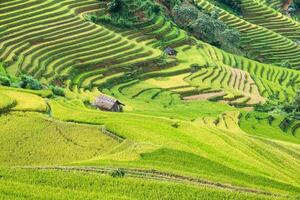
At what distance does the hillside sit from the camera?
15.1m

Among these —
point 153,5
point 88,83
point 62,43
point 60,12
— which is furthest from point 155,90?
point 153,5

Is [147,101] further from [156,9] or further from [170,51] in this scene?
[156,9]

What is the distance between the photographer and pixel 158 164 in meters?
16.7

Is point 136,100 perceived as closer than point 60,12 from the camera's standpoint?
Yes

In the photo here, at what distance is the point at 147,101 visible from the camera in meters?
34.6

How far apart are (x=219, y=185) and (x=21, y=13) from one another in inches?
1076

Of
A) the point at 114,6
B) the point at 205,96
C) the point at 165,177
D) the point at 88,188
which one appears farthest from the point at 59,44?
the point at 88,188

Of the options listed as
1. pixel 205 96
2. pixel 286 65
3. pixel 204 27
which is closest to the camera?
pixel 205 96

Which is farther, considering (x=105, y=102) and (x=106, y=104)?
(x=105, y=102)

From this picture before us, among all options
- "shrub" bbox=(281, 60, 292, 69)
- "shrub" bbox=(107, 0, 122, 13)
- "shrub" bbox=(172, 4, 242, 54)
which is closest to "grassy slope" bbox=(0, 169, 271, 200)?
"shrub" bbox=(107, 0, 122, 13)

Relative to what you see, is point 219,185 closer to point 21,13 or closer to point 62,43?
point 62,43

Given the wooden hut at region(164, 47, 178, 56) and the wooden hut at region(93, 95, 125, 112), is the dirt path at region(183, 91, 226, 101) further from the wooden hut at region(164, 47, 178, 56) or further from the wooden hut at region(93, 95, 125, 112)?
the wooden hut at region(93, 95, 125, 112)

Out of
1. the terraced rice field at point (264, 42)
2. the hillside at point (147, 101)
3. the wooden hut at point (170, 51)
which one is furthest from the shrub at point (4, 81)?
the terraced rice field at point (264, 42)

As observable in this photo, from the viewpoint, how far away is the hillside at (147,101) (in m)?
15.1
